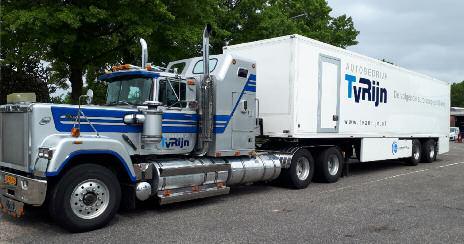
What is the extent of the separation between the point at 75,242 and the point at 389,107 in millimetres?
11588

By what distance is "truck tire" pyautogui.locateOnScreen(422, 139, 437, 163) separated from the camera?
18906mm

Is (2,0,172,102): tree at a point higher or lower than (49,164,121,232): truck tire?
higher

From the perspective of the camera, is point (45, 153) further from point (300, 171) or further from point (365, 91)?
point (365, 91)

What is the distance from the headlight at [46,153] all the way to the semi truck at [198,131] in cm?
1

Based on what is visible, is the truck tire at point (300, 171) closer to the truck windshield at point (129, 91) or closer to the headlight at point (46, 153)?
the truck windshield at point (129, 91)

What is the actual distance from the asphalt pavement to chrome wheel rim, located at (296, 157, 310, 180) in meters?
0.35

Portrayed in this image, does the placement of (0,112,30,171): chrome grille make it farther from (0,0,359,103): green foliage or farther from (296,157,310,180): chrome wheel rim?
(296,157,310,180): chrome wheel rim

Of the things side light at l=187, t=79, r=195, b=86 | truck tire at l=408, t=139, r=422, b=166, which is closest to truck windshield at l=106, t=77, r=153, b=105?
side light at l=187, t=79, r=195, b=86

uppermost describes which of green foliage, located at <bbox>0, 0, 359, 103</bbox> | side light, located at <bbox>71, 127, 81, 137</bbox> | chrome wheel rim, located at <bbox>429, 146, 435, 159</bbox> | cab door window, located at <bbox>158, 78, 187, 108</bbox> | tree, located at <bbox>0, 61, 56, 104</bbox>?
green foliage, located at <bbox>0, 0, 359, 103</bbox>

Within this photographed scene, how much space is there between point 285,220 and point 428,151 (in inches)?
527

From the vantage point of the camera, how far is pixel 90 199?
22.9 ft

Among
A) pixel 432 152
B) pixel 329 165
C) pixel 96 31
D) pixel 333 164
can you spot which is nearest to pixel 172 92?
pixel 329 165

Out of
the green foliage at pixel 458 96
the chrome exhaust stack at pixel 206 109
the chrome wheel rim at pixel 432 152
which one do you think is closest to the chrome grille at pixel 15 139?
the chrome exhaust stack at pixel 206 109

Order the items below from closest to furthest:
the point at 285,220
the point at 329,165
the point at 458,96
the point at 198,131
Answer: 1. the point at 285,220
2. the point at 198,131
3. the point at 329,165
4. the point at 458,96
